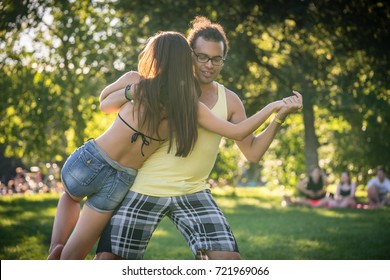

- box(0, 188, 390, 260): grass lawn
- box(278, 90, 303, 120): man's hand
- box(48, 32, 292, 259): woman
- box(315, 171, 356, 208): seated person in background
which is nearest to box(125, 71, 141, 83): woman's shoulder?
box(48, 32, 292, 259): woman

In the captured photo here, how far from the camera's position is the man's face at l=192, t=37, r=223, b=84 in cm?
374

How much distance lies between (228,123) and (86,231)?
3.30 ft

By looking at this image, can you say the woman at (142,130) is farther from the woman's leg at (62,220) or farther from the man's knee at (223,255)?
the man's knee at (223,255)

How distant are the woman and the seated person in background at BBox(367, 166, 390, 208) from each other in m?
9.84

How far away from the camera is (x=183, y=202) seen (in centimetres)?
364

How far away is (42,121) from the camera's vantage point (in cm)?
1505

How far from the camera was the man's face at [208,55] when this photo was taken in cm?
374

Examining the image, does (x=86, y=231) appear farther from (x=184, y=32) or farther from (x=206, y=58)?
(x=184, y=32)

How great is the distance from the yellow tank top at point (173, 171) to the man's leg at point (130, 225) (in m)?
0.06

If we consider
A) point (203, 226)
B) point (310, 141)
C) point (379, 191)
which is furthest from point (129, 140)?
point (310, 141)

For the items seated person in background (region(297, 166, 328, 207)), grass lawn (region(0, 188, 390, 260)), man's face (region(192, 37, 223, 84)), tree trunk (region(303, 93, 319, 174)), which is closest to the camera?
man's face (region(192, 37, 223, 84))

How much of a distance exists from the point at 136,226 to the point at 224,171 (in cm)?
1750

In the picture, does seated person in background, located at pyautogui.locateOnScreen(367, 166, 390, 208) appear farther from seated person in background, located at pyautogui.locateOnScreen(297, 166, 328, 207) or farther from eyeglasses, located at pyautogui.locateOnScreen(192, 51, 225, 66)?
eyeglasses, located at pyautogui.locateOnScreen(192, 51, 225, 66)
